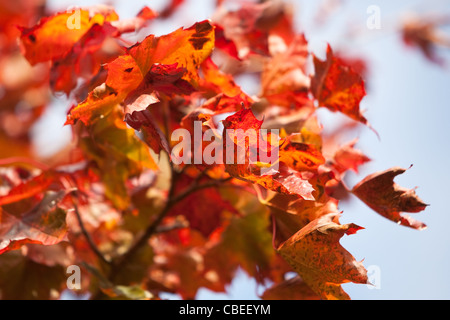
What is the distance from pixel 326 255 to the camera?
1.73 feet

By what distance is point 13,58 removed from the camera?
229 cm

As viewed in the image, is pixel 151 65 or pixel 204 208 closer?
pixel 151 65

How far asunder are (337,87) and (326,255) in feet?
1.03

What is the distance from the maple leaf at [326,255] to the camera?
508 mm

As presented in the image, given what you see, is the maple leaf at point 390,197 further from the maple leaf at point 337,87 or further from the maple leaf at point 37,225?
the maple leaf at point 37,225

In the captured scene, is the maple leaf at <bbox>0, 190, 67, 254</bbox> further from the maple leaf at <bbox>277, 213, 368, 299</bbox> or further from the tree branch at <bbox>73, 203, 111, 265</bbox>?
the maple leaf at <bbox>277, 213, 368, 299</bbox>

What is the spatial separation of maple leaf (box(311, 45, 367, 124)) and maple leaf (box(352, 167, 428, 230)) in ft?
0.38

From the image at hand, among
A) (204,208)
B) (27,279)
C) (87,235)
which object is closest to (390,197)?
(204,208)

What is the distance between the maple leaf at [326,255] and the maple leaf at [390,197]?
0.10 metres

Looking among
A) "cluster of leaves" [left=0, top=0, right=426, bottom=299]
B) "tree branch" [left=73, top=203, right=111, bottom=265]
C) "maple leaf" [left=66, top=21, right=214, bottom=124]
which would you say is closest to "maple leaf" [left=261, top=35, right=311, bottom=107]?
"cluster of leaves" [left=0, top=0, right=426, bottom=299]

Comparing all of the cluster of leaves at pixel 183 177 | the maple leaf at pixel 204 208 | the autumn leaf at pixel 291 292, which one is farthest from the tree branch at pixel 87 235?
the autumn leaf at pixel 291 292

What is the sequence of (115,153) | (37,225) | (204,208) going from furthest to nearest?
(204,208) < (115,153) < (37,225)

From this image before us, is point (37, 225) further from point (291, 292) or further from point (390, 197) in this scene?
point (390, 197)
